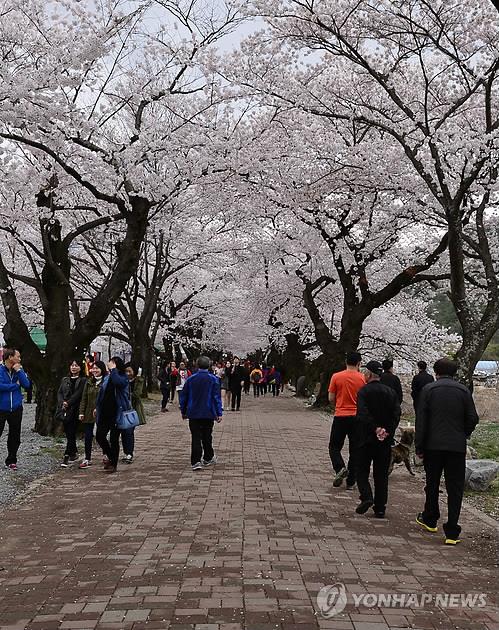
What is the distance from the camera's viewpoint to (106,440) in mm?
10445

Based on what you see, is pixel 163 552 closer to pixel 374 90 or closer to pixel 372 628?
pixel 372 628

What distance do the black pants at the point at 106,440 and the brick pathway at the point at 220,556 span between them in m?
0.36

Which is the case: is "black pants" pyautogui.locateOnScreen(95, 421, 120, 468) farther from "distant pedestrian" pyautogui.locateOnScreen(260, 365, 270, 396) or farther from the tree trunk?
"distant pedestrian" pyautogui.locateOnScreen(260, 365, 270, 396)

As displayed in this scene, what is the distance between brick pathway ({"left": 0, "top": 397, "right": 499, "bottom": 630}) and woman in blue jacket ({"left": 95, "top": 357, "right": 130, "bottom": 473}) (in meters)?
0.40

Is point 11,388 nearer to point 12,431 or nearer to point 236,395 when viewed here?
point 12,431

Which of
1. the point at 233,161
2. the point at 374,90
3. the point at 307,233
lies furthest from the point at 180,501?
the point at 307,233

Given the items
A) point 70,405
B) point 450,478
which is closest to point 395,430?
point 450,478

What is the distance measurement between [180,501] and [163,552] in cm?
220

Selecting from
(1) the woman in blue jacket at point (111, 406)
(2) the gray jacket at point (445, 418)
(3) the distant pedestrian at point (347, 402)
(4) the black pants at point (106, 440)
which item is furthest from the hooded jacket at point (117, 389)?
(2) the gray jacket at point (445, 418)

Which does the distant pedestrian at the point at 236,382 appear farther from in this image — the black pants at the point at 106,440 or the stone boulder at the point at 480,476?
the stone boulder at the point at 480,476

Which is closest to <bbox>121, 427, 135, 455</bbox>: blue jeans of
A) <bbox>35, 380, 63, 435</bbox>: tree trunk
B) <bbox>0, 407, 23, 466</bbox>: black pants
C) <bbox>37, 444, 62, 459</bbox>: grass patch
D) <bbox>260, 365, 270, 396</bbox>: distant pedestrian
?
<bbox>37, 444, 62, 459</bbox>: grass patch

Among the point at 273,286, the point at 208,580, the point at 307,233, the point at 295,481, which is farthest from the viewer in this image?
the point at 273,286

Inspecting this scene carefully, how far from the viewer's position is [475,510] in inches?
322

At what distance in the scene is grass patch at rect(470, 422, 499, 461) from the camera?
14.0 meters
